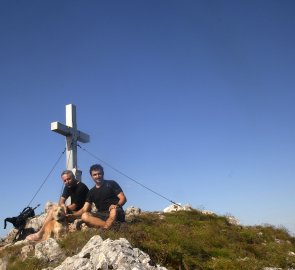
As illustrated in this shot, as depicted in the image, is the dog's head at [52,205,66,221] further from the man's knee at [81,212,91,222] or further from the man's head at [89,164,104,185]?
the man's head at [89,164,104,185]

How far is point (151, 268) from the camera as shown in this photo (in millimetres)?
6383

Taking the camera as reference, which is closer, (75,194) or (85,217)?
(85,217)

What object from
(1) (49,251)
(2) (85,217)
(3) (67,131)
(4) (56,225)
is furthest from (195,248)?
(3) (67,131)

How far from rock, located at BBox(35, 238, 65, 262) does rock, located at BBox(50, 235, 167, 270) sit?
2.44 ft

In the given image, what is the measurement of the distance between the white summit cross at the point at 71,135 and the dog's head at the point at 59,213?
3282 mm

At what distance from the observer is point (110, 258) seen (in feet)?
21.1

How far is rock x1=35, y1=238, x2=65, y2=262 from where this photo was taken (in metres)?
7.61

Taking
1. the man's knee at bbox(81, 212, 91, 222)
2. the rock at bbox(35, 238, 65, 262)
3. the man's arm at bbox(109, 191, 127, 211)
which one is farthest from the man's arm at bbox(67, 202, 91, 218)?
the rock at bbox(35, 238, 65, 262)

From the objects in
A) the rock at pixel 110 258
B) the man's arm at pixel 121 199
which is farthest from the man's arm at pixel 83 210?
the rock at pixel 110 258

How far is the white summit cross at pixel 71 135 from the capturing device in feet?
42.3

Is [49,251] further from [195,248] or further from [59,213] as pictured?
[195,248]

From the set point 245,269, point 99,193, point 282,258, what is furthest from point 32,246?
point 282,258

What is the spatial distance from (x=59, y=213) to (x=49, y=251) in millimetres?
1755

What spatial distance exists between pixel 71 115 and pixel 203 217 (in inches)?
238
